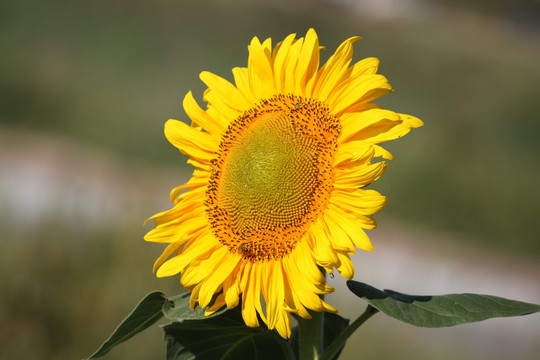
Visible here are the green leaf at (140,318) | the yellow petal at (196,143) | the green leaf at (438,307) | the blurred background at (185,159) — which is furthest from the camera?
the blurred background at (185,159)

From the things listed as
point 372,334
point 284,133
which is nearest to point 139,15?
point 372,334

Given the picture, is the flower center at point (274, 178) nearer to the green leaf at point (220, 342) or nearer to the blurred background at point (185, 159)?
the green leaf at point (220, 342)

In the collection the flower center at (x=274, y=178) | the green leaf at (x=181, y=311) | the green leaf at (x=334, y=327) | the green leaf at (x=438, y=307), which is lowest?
the green leaf at (x=181, y=311)

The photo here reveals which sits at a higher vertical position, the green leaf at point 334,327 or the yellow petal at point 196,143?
the yellow petal at point 196,143

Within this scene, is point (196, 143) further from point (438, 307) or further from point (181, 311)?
point (438, 307)

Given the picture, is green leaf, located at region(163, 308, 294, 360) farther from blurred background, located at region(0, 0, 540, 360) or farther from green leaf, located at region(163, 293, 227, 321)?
blurred background, located at region(0, 0, 540, 360)

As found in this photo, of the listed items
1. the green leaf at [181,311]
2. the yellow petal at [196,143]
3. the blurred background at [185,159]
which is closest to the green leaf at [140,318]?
the green leaf at [181,311]

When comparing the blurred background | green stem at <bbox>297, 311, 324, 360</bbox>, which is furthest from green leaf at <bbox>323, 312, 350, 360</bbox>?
the blurred background

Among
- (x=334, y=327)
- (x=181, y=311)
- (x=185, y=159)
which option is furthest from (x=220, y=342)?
(x=185, y=159)
